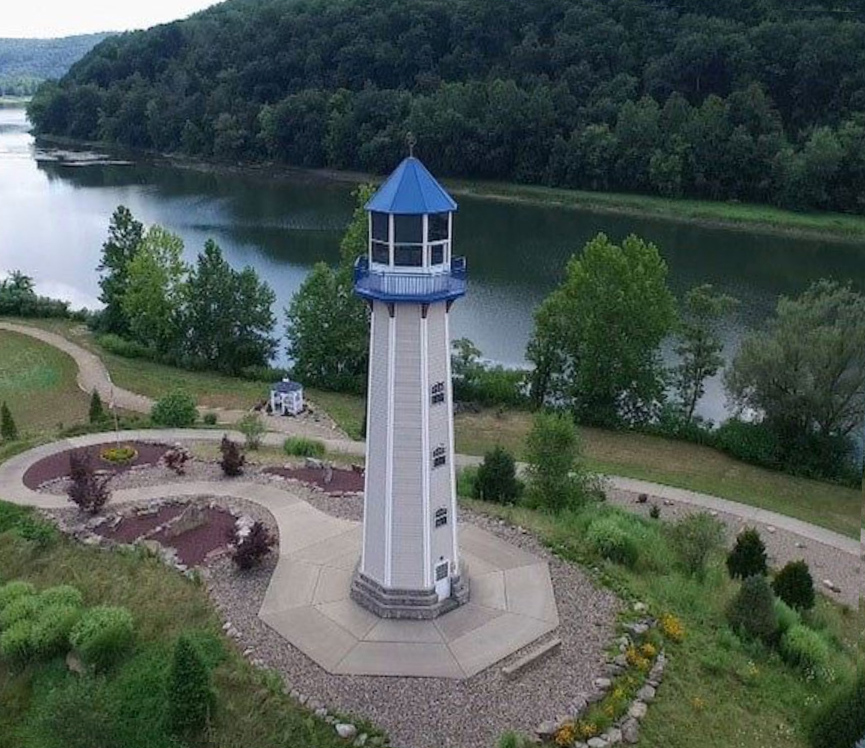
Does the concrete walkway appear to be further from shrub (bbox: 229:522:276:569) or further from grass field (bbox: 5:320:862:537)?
shrub (bbox: 229:522:276:569)

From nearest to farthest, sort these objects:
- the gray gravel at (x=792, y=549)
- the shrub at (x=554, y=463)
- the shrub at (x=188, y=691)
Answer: the shrub at (x=188, y=691)
the gray gravel at (x=792, y=549)
the shrub at (x=554, y=463)

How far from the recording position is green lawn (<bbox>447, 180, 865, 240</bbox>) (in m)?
64.8

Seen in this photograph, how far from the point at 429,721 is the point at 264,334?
87.8ft

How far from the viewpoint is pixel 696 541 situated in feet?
62.2

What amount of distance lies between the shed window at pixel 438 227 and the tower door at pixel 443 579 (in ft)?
19.3

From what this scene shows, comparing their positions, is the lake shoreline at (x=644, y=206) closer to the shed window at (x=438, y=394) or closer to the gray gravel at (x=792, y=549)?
the gray gravel at (x=792, y=549)

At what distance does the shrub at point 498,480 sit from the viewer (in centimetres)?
2236

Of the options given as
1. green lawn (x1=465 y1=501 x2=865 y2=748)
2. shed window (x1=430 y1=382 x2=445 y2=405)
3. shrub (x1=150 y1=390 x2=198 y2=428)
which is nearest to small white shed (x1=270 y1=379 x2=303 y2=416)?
shrub (x1=150 y1=390 x2=198 y2=428)

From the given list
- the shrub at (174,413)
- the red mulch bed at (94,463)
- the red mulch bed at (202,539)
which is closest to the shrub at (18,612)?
the red mulch bed at (202,539)

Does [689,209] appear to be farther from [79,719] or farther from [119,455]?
[79,719]

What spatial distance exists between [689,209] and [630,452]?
4484 centimetres

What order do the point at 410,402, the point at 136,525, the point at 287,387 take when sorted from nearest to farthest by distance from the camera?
the point at 410,402, the point at 136,525, the point at 287,387

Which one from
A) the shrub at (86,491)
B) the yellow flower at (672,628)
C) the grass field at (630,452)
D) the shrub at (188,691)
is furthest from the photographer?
the grass field at (630,452)

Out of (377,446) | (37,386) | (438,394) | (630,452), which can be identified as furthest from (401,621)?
(37,386)
